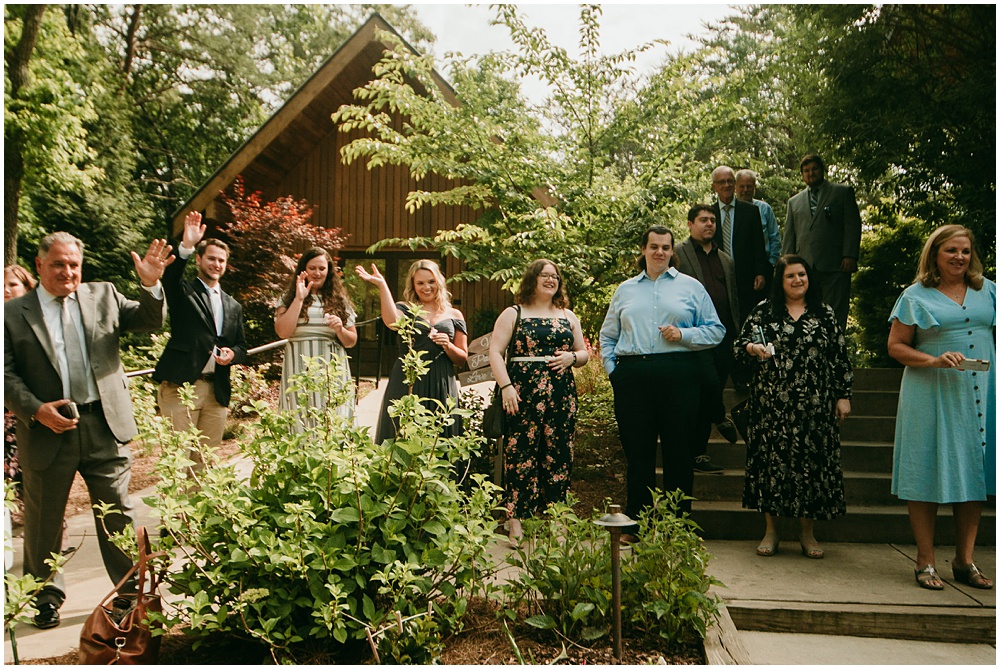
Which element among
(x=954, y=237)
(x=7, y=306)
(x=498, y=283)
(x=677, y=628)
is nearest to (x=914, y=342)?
(x=954, y=237)

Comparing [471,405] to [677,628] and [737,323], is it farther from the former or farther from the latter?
[677,628]

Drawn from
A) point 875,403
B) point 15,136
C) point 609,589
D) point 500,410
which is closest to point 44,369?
point 500,410

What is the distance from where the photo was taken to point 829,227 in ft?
20.6

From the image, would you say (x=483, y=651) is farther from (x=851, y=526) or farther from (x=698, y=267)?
(x=698, y=267)

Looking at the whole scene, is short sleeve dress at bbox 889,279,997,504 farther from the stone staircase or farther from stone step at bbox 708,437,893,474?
stone step at bbox 708,437,893,474

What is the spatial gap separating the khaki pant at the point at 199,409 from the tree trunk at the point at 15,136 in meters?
9.73

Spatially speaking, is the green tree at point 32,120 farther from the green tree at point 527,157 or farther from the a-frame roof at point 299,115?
the green tree at point 527,157

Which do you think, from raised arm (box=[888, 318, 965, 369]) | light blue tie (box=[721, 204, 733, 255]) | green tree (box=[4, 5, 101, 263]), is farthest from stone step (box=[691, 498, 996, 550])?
green tree (box=[4, 5, 101, 263])

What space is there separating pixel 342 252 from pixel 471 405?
924 cm

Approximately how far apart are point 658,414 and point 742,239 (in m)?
2.08

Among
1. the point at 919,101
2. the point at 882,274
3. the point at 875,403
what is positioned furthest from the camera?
the point at 882,274

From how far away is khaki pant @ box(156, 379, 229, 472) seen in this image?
14.7 ft

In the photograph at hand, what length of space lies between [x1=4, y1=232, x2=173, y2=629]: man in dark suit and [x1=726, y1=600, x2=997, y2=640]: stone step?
3.16 meters

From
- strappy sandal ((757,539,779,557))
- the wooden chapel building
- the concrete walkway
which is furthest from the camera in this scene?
the wooden chapel building
